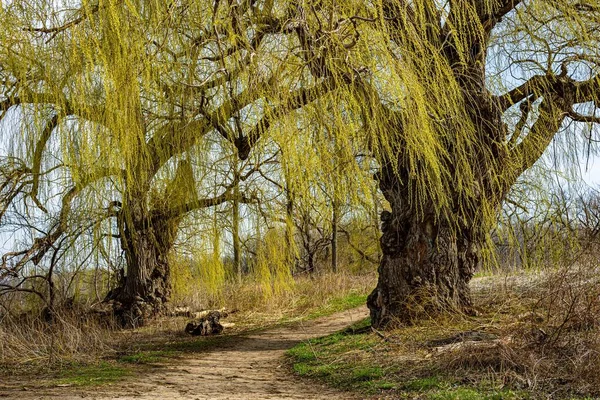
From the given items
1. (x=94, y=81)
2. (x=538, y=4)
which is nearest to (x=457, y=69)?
(x=538, y=4)

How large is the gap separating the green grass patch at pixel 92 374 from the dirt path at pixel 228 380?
0.20m

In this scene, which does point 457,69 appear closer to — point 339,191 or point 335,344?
point 339,191

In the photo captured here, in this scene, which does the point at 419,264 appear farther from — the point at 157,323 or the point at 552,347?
the point at 157,323

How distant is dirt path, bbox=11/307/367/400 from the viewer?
5184mm

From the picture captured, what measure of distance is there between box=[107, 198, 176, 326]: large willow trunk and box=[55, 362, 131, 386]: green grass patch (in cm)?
409

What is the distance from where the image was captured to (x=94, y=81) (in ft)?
15.0

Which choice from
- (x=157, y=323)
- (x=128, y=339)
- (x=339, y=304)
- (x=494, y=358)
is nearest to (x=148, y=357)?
(x=128, y=339)

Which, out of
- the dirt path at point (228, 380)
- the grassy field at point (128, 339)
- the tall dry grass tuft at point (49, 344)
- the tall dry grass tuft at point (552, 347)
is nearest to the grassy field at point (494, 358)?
the tall dry grass tuft at point (552, 347)

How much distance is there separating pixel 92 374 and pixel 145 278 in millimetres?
5134

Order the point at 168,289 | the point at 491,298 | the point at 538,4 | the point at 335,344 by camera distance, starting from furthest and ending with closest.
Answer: the point at 168,289 → the point at 491,298 → the point at 335,344 → the point at 538,4

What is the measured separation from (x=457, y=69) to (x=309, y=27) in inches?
118

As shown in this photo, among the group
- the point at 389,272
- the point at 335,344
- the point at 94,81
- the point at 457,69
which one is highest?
the point at 457,69

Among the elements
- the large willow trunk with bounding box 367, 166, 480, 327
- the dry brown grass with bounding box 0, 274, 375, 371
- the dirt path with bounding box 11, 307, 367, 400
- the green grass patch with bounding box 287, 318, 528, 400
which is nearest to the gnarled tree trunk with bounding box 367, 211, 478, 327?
the large willow trunk with bounding box 367, 166, 480, 327

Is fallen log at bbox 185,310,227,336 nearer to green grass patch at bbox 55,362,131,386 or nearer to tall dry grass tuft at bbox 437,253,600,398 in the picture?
green grass patch at bbox 55,362,131,386
